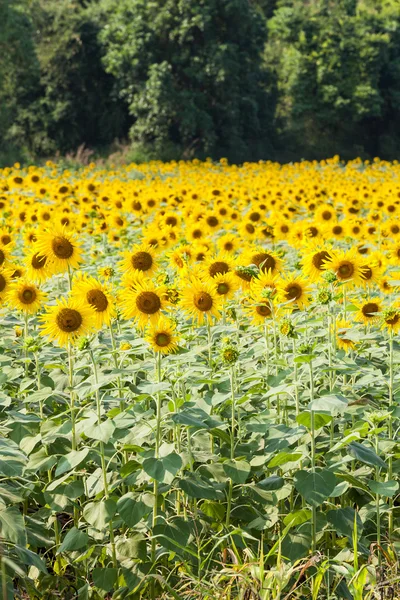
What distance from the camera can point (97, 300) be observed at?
3729 mm

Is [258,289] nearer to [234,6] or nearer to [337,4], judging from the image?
[234,6]

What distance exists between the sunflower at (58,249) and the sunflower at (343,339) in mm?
1505

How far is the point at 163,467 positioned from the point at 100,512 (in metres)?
0.36

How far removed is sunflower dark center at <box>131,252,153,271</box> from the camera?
436 cm

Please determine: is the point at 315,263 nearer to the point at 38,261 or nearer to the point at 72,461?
the point at 38,261

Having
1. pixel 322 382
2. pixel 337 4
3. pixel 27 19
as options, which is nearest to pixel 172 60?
pixel 27 19

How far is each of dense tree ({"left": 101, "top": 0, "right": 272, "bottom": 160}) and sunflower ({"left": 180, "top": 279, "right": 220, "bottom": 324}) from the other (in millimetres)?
24066

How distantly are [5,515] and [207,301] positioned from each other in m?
1.57

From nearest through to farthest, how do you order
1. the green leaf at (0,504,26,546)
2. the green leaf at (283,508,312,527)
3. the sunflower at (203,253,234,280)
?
the green leaf at (0,504,26,546)
the green leaf at (283,508,312,527)
the sunflower at (203,253,234,280)

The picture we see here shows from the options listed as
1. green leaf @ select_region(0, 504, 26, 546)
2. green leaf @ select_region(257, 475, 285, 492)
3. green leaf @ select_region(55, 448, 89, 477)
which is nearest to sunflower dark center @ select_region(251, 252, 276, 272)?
green leaf @ select_region(257, 475, 285, 492)

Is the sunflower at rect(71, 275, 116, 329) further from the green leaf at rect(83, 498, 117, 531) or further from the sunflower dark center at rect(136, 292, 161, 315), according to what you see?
the green leaf at rect(83, 498, 117, 531)

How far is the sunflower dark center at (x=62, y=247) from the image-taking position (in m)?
4.57

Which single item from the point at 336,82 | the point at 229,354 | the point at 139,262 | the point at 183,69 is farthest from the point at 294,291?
the point at 336,82

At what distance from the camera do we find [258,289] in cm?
432
